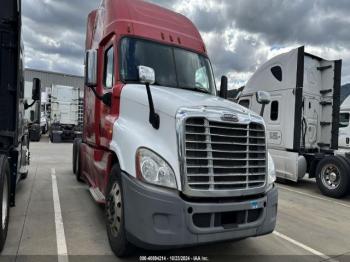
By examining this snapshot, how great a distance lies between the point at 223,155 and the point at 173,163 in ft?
1.98

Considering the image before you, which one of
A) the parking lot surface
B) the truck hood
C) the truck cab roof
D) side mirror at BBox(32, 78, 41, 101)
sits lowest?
the parking lot surface

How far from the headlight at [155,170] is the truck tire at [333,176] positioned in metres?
6.66

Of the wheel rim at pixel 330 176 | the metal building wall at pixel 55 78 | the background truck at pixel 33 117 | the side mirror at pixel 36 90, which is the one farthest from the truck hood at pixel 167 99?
the metal building wall at pixel 55 78

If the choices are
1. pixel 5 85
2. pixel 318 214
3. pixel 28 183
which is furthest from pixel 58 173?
pixel 318 214

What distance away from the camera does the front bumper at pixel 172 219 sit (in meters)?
3.66

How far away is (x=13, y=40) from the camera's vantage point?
533cm

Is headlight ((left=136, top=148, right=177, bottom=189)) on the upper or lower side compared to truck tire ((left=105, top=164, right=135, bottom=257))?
upper

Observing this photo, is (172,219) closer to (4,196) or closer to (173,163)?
(173,163)

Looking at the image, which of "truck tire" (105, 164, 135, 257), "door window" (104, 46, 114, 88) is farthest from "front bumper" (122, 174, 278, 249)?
"door window" (104, 46, 114, 88)

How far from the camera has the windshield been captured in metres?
5.13

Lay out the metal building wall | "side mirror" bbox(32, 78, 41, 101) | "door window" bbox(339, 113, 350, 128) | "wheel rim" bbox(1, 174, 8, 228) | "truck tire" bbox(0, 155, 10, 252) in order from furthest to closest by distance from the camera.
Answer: the metal building wall → "door window" bbox(339, 113, 350, 128) → "side mirror" bbox(32, 78, 41, 101) → "wheel rim" bbox(1, 174, 8, 228) → "truck tire" bbox(0, 155, 10, 252)

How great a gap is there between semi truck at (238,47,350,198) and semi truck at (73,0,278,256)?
5.68 metres

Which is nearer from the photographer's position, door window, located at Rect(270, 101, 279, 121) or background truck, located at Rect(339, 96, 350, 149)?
door window, located at Rect(270, 101, 279, 121)

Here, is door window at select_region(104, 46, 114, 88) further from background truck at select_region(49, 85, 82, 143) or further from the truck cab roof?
background truck at select_region(49, 85, 82, 143)
